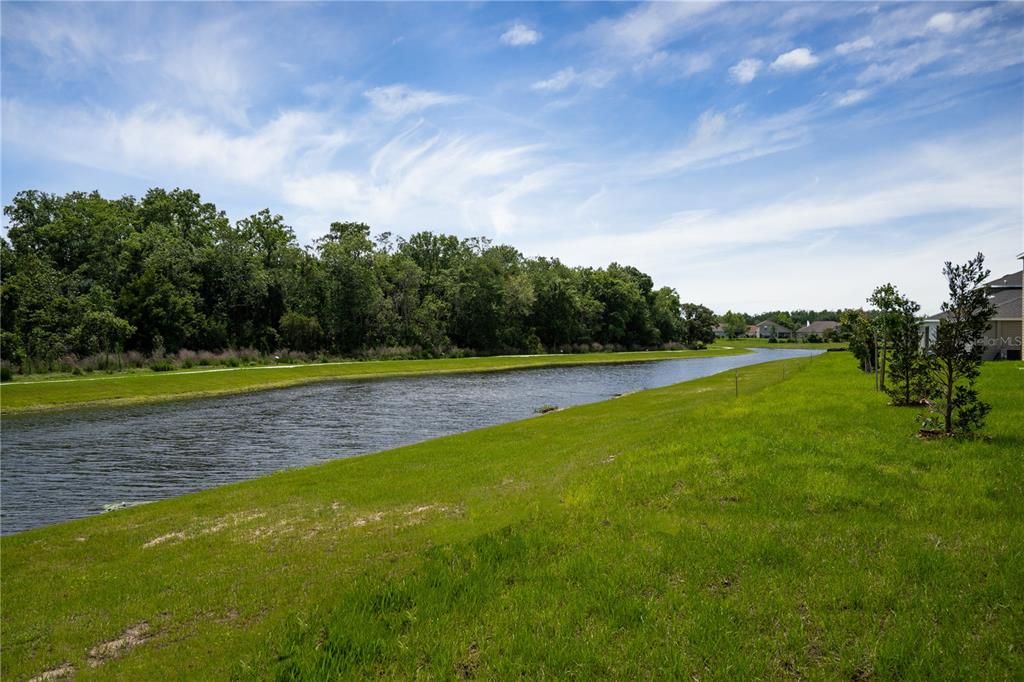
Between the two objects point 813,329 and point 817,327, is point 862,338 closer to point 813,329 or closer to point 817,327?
point 813,329

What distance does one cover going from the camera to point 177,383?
1714 inches

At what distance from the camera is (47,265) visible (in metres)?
63.4

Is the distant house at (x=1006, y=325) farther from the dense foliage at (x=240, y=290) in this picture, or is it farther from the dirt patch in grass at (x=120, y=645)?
the dense foliage at (x=240, y=290)

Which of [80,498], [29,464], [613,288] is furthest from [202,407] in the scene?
[613,288]

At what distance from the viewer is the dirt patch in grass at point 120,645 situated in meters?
6.38

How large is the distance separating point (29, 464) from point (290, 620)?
20.0 meters

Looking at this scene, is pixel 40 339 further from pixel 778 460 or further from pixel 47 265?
pixel 778 460

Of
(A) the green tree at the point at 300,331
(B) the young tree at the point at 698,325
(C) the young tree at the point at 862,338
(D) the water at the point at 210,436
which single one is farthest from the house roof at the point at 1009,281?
(B) the young tree at the point at 698,325

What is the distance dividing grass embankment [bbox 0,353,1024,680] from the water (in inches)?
197

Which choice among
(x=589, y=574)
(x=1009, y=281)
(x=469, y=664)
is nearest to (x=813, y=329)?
(x=1009, y=281)

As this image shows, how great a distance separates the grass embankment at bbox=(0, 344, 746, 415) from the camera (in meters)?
35.1

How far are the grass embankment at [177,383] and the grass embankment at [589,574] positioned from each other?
2886 centimetres

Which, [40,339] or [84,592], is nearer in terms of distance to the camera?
[84,592]

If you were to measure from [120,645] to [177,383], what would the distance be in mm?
42520
